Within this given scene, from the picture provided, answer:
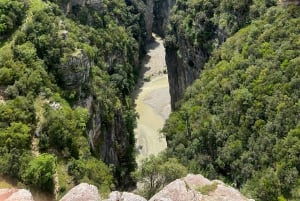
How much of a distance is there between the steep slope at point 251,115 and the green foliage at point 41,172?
1924 centimetres

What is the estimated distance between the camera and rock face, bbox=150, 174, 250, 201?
3183 centimetres

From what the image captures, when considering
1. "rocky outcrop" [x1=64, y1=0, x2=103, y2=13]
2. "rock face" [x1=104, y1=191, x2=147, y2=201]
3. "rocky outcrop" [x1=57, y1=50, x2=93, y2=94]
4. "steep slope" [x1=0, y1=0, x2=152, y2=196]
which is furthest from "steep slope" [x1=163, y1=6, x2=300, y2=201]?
"rocky outcrop" [x1=64, y1=0, x2=103, y2=13]

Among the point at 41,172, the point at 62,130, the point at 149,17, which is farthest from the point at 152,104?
the point at 41,172

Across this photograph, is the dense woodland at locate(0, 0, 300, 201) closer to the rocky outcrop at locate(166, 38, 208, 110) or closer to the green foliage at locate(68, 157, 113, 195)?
the green foliage at locate(68, 157, 113, 195)

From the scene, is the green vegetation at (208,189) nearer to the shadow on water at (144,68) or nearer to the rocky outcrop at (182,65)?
the rocky outcrop at (182,65)

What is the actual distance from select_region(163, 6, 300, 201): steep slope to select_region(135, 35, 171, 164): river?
1622 centimetres

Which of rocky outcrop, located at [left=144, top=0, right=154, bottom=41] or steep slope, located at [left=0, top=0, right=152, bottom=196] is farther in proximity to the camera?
rocky outcrop, located at [left=144, top=0, right=154, bottom=41]

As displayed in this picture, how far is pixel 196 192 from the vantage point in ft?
108

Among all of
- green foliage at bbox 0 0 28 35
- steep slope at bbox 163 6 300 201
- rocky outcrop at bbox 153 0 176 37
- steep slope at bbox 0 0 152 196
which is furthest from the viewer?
rocky outcrop at bbox 153 0 176 37

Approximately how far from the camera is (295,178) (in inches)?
1850

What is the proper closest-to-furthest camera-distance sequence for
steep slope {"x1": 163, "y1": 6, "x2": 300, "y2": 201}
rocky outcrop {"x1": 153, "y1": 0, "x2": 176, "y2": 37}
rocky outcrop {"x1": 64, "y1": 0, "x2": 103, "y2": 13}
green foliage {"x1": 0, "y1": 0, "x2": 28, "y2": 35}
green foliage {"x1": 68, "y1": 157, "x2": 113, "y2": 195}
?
steep slope {"x1": 163, "y1": 6, "x2": 300, "y2": 201} → green foliage {"x1": 68, "y1": 157, "x2": 113, "y2": 195} → green foliage {"x1": 0, "y1": 0, "x2": 28, "y2": 35} → rocky outcrop {"x1": 64, "y1": 0, "x2": 103, "y2": 13} → rocky outcrop {"x1": 153, "y1": 0, "x2": 176, "y2": 37}

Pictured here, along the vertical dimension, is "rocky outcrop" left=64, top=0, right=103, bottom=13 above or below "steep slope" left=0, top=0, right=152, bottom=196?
above

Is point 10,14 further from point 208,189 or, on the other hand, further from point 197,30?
point 208,189

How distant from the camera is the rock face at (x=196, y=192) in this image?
1253 inches
